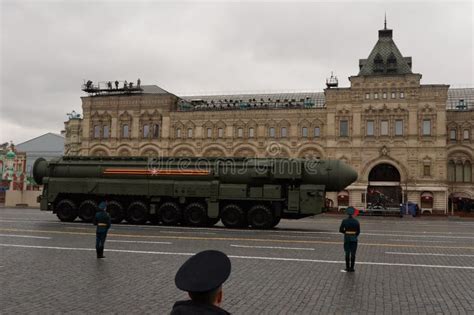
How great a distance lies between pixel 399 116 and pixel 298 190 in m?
32.2

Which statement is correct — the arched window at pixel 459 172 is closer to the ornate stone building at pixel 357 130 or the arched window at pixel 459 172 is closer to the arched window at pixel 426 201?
the ornate stone building at pixel 357 130

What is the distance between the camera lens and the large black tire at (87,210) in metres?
28.4

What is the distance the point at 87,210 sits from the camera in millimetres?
28500

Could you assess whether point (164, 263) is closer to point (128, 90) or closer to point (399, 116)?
point (399, 116)

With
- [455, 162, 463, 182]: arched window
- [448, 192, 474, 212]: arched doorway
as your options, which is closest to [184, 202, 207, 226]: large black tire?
[448, 192, 474, 212]: arched doorway

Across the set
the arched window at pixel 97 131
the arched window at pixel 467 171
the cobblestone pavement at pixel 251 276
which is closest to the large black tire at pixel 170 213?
the cobblestone pavement at pixel 251 276

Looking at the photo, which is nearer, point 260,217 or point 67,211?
point 260,217

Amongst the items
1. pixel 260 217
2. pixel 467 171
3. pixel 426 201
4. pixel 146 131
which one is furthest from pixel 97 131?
pixel 467 171

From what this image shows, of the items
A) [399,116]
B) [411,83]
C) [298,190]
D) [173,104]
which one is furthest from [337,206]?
[298,190]

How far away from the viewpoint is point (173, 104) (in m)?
62.3

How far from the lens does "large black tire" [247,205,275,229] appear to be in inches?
1019

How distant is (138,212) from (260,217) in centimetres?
721

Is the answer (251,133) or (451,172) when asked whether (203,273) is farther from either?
(451,172)

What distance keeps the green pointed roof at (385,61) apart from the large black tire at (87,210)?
3762cm
